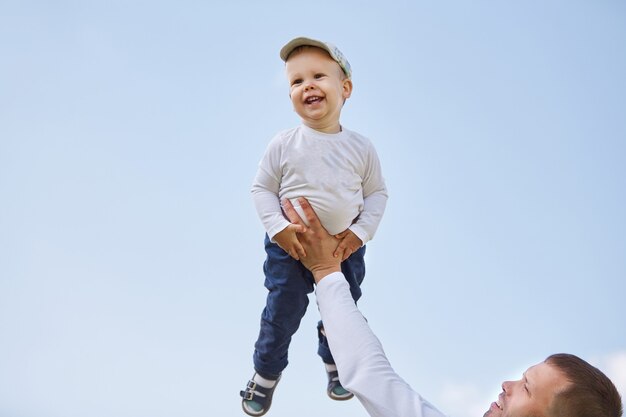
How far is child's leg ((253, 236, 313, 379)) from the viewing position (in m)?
3.43

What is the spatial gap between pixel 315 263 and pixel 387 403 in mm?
944

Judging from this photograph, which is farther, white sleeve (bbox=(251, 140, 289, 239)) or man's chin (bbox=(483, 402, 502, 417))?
white sleeve (bbox=(251, 140, 289, 239))

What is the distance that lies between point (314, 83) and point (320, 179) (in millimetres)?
462

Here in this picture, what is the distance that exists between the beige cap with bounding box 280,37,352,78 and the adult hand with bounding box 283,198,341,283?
69cm

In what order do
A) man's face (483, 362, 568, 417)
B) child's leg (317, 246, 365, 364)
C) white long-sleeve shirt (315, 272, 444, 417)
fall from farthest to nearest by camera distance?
child's leg (317, 246, 365, 364), man's face (483, 362, 568, 417), white long-sleeve shirt (315, 272, 444, 417)

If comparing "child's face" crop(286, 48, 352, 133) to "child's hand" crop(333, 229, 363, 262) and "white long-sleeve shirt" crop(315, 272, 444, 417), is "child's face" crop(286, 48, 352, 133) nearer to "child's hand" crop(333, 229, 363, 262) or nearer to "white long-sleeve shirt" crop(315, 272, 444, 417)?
"child's hand" crop(333, 229, 363, 262)

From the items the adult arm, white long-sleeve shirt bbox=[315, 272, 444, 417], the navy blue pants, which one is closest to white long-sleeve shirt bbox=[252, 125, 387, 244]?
the navy blue pants

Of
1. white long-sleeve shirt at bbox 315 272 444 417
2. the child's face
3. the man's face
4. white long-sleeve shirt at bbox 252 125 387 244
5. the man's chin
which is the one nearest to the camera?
white long-sleeve shirt at bbox 315 272 444 417

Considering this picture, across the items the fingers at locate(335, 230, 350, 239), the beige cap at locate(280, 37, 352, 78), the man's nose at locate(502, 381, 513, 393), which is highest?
the beige cap at locate(280, 37, 352, 78)

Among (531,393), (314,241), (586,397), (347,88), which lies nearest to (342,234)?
(314,241)

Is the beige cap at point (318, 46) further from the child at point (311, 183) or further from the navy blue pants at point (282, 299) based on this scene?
the navy blue pants at point (282, 299)

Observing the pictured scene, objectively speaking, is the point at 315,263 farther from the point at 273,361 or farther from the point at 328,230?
the point at 273,361

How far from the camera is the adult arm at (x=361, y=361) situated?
2.35 meters

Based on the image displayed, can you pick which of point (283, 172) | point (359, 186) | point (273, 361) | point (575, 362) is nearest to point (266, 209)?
point (283, 172)
